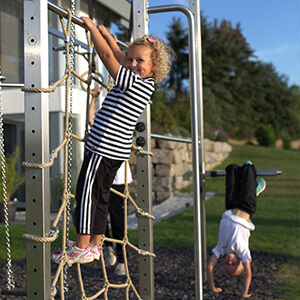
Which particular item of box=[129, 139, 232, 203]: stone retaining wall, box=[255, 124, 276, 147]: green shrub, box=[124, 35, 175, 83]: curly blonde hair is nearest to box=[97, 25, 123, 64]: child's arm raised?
box=[124, 35, 175, 83]: curly blonde hair

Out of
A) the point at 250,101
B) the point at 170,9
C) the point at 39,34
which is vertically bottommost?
the point at 39,34

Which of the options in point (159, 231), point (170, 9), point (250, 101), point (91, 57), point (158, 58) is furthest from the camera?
point (250, 101)

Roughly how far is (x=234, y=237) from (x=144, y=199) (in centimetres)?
73

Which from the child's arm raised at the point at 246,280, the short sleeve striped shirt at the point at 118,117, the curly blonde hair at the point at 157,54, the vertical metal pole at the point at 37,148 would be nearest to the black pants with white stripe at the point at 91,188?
the short sleeve striped shirt at the point at 118,117

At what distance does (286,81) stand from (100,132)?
25.8m

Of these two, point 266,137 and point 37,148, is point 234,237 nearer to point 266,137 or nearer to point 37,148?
point 37,148

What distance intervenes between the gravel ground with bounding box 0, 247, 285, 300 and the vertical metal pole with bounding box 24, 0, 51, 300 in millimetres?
1136

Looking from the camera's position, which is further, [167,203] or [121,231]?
[167,203]

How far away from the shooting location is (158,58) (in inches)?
71.5

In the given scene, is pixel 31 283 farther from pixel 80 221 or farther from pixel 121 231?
pixel 121 231

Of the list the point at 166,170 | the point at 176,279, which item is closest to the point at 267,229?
the point at 176,279

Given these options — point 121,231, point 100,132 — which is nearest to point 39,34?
point 100,132

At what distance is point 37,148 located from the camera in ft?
4.44

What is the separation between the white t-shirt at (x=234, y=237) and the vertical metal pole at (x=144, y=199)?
617 mm
